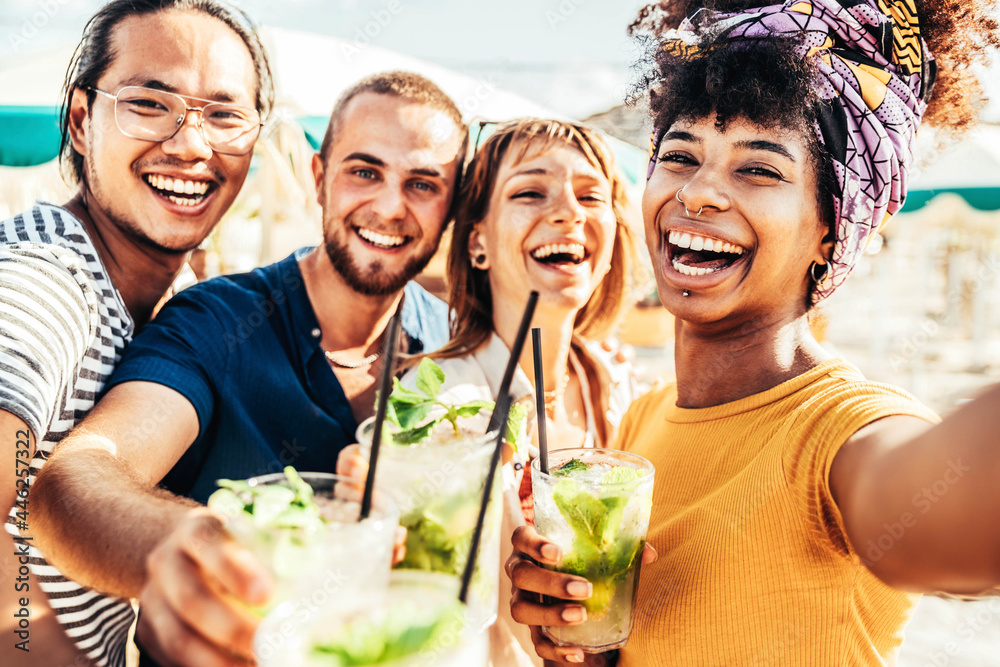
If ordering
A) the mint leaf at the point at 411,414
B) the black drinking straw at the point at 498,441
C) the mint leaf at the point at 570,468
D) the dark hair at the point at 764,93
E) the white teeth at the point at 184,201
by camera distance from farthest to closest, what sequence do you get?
the white teeth at the point at 184,201 < the dark hair at the point at 764,93 < the mint leaf at the point at 570,468 < the mint leaf at the point at 411,414 < the black drinking straw at the point at 498,441

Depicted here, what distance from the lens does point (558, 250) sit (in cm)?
266

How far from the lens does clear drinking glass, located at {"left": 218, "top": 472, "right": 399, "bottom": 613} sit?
1.05 metres

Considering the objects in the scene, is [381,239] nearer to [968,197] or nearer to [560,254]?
[560,254]

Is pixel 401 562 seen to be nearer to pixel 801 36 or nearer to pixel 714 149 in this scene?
pixel 714 149

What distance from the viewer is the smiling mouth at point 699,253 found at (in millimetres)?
1822

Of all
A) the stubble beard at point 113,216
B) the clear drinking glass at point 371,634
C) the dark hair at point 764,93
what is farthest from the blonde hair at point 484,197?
the clear drinking glass at point 371,634

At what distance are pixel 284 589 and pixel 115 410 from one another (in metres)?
1.27

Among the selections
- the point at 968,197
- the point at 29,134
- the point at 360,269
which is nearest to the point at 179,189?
the point at 360,269

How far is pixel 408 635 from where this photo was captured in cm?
97

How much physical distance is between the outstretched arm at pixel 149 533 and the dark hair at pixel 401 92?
1542 mm

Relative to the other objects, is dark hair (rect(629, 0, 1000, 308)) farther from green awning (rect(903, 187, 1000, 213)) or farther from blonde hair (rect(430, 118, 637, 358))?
green awning (rect(903, 187, 1000, 213))

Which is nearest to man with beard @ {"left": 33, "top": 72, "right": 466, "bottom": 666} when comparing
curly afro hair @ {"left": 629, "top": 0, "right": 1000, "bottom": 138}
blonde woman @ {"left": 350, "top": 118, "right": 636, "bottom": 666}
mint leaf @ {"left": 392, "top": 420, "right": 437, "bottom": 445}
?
blonde woman @ {"left": 350, "top": 118, "right": 636, "bottom": 666}

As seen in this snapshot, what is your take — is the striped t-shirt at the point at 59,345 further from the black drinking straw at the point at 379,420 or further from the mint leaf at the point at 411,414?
the black drinking straw at the point at 379,420

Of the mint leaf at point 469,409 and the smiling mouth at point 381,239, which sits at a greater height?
the smiling mouth at point 381,239
